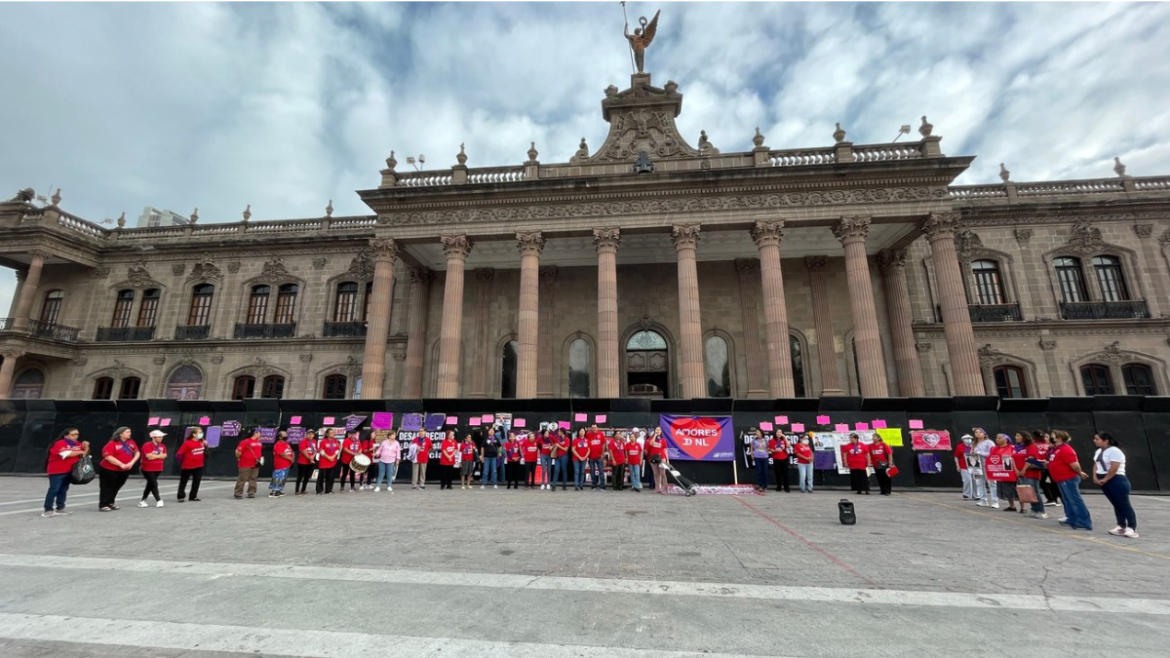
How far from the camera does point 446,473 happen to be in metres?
14.5

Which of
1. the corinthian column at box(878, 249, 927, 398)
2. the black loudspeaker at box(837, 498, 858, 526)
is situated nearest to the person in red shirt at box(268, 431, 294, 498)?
the black loudspeaker at box(837, 498, 858, 526)

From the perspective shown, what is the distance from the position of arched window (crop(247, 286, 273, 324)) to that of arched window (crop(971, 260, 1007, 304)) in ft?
122

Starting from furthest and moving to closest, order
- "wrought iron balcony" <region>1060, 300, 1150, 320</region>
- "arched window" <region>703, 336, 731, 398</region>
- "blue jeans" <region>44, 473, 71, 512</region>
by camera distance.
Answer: "arched window" <region>703, 336, 731, 398</region>
"wrought iron balcony" <region>1060, 300, 1150, 320</region>
"blue jeans" <region>44, 473, 71, 512</region>

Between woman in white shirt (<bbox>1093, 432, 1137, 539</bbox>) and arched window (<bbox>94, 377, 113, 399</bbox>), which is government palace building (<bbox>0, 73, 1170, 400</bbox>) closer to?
arched window (<bbox>94, 377, 113, 399</bbox>)

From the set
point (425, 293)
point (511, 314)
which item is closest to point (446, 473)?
→ point (511, 314)

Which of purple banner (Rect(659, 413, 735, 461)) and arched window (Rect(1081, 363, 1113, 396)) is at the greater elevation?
arched window (Rect(1081, 363, 1113, 396))

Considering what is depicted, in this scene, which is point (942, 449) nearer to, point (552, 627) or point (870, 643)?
point (870, 643)

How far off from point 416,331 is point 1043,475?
23.9 meters

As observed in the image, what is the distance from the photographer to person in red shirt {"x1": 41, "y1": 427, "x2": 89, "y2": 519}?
938cm

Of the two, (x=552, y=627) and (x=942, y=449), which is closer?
(x=552, y=627)

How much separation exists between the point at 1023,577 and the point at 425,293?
2518cm

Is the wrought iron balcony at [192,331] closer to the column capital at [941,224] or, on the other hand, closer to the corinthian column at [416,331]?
the corinthian column at [416,331]

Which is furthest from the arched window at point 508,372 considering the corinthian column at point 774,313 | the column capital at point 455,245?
the corinthian column at point 774,313

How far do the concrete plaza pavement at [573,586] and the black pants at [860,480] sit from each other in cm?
408
